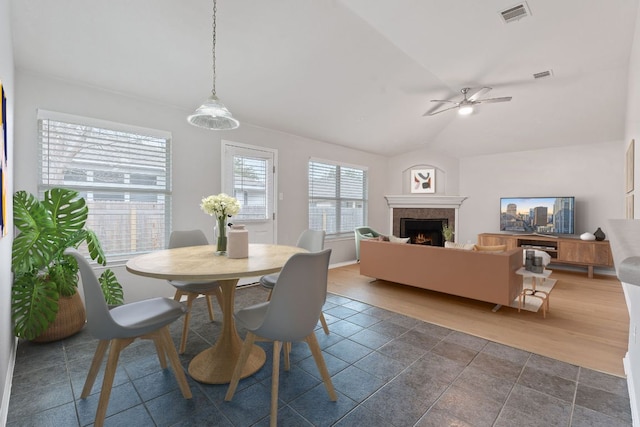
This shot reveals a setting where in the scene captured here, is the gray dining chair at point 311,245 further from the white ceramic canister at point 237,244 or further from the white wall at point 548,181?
the white wall at point 548,181

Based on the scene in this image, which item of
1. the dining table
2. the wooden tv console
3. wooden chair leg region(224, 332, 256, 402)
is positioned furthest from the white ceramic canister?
the wooden tv console

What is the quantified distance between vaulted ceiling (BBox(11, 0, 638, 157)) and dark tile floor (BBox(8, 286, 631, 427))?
255 centimetres

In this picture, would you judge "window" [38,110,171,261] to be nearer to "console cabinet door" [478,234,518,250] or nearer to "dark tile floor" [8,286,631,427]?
"dark tile floor" [8,286,631,427]

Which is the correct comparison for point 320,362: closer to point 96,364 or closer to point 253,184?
point 96,364

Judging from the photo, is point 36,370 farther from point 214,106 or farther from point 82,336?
point 214,106

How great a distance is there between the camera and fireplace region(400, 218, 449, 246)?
260 inches

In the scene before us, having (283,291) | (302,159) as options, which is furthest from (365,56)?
(283,291)

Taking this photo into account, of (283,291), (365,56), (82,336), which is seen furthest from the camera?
(365,56)

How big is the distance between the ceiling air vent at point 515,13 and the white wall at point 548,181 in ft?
11.9

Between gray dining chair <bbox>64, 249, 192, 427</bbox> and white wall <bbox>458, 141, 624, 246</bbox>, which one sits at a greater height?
white wall <bbox>458, 141, 624, 246</bbox>

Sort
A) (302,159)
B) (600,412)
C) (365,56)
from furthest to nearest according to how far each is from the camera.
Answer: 1. (302,159)
2. (365,56)
3. (600,412)

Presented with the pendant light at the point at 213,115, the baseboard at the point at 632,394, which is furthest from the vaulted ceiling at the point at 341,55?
the baseboard at the point at 632,394

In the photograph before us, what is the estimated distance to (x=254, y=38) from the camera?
9.25 ft

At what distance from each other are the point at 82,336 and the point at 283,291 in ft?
7.62
